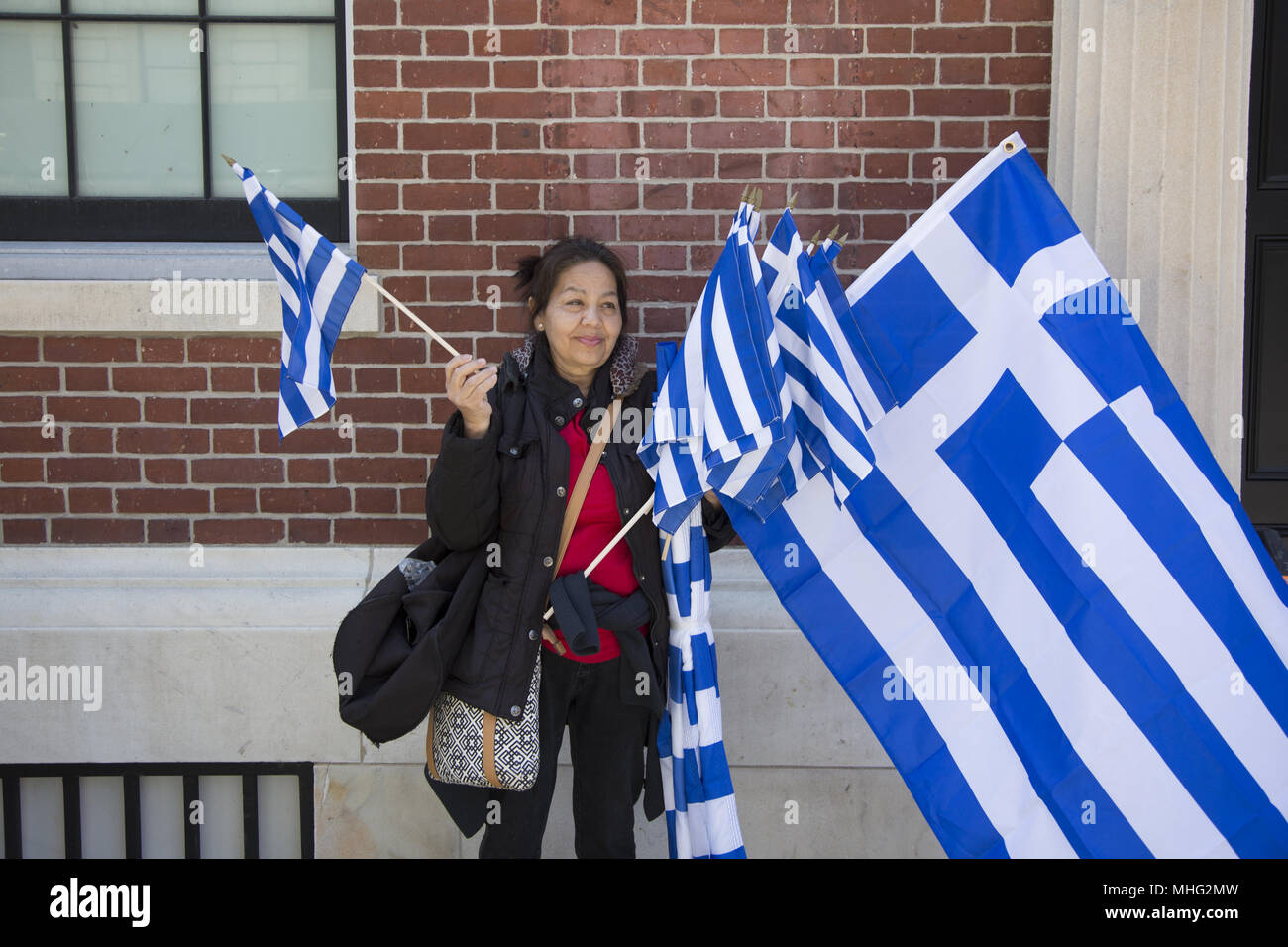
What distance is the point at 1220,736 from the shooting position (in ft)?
9.31

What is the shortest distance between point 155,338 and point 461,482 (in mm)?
1763

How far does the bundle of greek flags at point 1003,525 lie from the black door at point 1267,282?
4.18ft

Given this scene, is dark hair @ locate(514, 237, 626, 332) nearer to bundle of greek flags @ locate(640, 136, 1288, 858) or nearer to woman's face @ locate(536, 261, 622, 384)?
woman's face @ locate(536, 261, 622, 384)

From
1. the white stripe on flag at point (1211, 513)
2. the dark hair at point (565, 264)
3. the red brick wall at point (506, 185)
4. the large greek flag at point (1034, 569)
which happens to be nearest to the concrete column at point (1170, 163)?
the red brick wall at point (506, 185)

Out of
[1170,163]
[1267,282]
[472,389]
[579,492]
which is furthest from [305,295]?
[1267,282]

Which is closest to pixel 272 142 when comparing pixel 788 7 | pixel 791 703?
pixel 788 7

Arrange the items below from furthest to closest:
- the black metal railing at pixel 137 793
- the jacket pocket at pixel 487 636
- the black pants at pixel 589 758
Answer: the black metal railing at pixel 137 793
the black pants at pixel 589 758
the jacket pocket at pixel 487 636

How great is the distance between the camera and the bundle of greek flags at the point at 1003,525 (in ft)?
9.32

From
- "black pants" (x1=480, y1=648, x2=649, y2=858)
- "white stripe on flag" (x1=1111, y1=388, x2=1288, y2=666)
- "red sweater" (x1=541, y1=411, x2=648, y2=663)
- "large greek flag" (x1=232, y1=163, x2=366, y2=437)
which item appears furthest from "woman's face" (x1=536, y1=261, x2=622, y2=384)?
"white stripe on flag" (x1=1111, y1=388, x2=1288, y2=666)

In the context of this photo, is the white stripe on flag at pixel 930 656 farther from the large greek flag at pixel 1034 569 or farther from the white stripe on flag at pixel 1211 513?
the white stripe on flag at pixel 1211 513

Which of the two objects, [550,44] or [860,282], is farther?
[550,44]

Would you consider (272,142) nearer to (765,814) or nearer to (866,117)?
(866,117)

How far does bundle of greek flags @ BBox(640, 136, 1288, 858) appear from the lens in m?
2.84

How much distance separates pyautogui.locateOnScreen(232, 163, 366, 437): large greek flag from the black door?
3.08m
